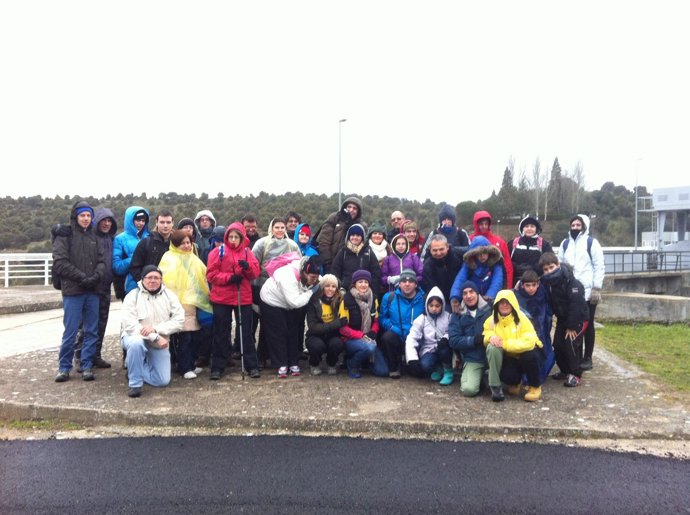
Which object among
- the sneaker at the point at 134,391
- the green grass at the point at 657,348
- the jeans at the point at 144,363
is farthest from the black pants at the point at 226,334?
the green grass at the point at 657,348

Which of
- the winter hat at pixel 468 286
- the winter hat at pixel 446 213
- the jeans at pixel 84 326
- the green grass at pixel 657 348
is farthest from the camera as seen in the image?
the winter hat at pixel 446 213

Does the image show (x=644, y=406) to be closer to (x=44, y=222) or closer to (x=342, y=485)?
(x=342, y=485)

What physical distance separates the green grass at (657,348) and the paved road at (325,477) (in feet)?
9.41

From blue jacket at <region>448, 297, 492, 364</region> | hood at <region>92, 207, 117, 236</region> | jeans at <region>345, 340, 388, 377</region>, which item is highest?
hood at <region>92, 207, 117, 236</region>

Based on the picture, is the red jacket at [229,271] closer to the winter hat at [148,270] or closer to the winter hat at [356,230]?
the winter hat at [148,270]

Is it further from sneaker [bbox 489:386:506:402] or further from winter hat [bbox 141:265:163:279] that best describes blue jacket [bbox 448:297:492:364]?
winter hat [bbox 141:265:163:279]

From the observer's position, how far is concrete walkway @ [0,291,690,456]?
482cm

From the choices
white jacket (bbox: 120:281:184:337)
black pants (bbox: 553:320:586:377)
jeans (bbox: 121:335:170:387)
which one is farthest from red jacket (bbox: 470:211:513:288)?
jeans (bbox: 121:335:170:387)

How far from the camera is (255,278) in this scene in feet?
21.4

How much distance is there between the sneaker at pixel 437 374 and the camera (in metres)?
6.38

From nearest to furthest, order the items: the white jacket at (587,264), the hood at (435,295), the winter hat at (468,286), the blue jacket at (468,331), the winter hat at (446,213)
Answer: the blue jacket at (468,331) → the winter hat at (468,286) → the hood at (435,295) → the white jacket at (587,264) → the winter hat at (446,213)

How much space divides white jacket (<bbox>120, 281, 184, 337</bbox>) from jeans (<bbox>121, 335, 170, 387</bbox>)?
6.0 inches

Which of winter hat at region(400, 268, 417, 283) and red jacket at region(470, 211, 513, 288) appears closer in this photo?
winter hat at region(400, 268, 417, 283)

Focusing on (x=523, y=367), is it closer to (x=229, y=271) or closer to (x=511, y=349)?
(x=511, y=349)
